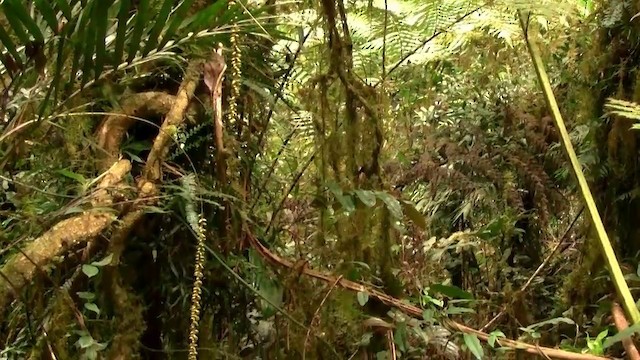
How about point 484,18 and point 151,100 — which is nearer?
point 151,100

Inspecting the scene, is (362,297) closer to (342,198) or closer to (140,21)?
(342,198)

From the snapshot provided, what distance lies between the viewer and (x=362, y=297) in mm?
1159

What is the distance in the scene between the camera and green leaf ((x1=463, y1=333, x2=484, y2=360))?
1129mm

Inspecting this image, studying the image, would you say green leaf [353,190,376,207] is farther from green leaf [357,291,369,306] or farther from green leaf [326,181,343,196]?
green leaf [357,291,369,306]

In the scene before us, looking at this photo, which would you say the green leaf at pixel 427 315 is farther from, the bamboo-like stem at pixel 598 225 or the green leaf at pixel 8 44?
the green leaf at pixel 8 44

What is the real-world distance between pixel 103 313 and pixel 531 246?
5.11 ft

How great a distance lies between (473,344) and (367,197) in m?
0.33

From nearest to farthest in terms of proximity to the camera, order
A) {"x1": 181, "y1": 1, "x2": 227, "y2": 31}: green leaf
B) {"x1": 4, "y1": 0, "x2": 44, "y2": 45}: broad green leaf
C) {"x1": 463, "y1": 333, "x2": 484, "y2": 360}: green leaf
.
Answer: {"x1": 4, "y1": 0, "x2": 44, "y2": 45}: broad green leaf < {"x1": 181, "y1": 1, "x2": 227, "y2": 31}: green leaf < {"x1": 463, "y1": 333, "x2": 484, "y2": 360}: green leaf

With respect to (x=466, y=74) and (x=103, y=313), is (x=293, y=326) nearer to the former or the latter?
(x=103, y=313)

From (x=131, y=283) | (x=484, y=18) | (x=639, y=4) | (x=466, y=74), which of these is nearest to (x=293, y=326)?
(x=131, y=283)

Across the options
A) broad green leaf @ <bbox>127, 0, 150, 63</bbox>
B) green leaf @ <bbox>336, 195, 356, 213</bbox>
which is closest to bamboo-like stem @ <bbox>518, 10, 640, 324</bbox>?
green leaf @ <bbox>336, 195, 356, 213</bbox>

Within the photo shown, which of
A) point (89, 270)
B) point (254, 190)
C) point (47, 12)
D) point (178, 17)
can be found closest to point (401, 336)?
point (254, 190)

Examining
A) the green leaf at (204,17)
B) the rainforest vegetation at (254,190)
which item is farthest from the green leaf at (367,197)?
the green leaf at (204,17)

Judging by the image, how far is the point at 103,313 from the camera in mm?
1108
